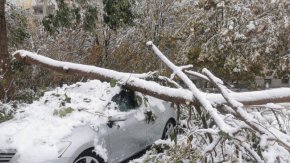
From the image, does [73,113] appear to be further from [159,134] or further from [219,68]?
[219,68]

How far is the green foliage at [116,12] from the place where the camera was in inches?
484

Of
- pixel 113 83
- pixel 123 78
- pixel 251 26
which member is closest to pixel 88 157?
pixel 113 83

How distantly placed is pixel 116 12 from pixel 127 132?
24.4ft

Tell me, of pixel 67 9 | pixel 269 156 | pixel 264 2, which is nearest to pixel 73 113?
pixel 269 156

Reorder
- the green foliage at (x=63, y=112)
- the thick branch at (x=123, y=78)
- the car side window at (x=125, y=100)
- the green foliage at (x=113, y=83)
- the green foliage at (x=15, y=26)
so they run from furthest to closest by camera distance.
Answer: the green foliage at (x=15, y=26) < the car side window at (x=125, y=100) < the green foliage at (x=113, y=83) < the green foliage at (x=63, y=112) < the thick branch at (x=123, y=78)

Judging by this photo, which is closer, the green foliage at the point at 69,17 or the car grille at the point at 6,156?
the car grille at the point at 6,156

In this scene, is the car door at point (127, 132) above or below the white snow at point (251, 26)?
below

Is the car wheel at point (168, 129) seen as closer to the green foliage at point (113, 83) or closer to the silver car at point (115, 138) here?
the silver car at point (115, 138)

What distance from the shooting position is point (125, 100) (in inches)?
230

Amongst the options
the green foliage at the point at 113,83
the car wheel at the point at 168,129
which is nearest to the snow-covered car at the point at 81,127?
the green foliage at the point at 113,83

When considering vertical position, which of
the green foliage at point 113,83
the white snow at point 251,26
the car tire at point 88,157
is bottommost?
the car tire at point 88,157

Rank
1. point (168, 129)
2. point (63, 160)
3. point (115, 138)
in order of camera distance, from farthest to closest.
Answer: point (168, 129)
point (115, 138)
point (63, 160)

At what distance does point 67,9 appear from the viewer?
11.1 metres

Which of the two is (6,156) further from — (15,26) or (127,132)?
(15,26)
